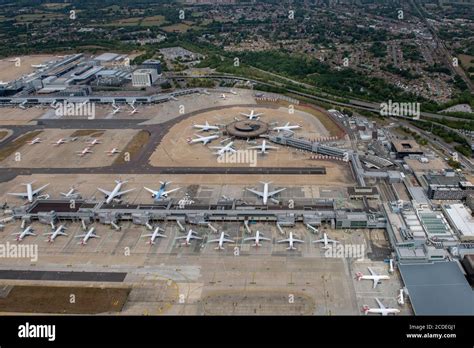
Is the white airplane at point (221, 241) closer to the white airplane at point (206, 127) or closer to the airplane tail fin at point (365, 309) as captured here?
the airplane tail fin at point (365, 309)

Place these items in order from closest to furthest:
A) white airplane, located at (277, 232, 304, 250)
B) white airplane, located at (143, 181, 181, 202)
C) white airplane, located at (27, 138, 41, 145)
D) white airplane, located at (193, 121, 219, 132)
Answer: white airplane, located at (277, 232, 304, 250) < white airplane, located at (143, 181, 181, 202) < white airplane, located at (27, 138, 41, 145) < white airplane, located at (193, 121, 219, 132)

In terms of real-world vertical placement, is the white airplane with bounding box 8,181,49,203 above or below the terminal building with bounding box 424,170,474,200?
below

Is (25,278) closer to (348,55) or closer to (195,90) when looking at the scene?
(195,90)

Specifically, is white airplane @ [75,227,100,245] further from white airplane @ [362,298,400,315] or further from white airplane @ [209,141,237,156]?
white airplane @ [362,298,400,315]

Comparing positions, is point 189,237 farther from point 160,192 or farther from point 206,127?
point 206,127

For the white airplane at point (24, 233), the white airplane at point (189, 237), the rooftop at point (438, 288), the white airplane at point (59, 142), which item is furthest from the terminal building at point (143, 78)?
the rooftop at point (438, 288)

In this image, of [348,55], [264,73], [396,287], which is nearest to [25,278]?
[396,287]

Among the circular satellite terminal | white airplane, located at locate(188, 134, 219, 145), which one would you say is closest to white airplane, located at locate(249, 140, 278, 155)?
the circular satellite terminal

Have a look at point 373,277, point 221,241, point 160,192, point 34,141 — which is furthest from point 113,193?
point 373,277
